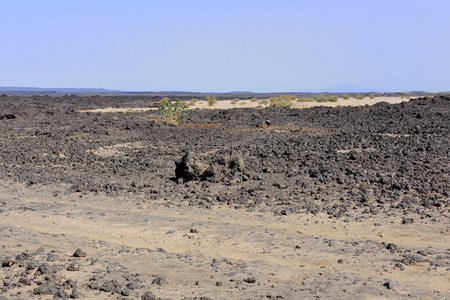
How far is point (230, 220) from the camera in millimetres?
8641

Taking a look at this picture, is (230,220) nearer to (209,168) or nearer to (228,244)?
(228,244)

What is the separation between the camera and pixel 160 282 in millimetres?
5805

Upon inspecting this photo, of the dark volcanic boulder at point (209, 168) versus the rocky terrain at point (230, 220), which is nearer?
the rocky terrain at point (230, 220)

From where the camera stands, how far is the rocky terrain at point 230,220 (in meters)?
5.85

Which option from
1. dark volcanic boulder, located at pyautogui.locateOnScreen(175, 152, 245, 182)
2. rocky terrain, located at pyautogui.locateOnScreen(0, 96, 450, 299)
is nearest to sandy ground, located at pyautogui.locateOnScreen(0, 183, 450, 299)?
rocky terrain, located at pyautogui.locateOnScreen(0, 96, 450, 299)

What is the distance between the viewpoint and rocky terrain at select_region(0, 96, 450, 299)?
5.85 metres

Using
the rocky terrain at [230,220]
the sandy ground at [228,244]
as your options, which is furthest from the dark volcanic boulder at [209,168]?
the sandy ground at [228,244]

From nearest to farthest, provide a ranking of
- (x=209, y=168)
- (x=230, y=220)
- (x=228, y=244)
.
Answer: (x=228, y=244)
(x=230, y=220)
(x=209, y=168)

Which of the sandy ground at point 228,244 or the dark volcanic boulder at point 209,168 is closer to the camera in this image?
the sandy ground at point 228,244

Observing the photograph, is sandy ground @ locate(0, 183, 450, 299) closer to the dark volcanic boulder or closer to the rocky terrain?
the rocky terrain

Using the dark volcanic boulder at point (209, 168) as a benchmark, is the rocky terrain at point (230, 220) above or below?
below

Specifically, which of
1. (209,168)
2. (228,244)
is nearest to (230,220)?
(228,244)

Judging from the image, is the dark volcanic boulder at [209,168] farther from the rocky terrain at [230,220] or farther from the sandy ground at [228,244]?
the sandy ground at [228,244]

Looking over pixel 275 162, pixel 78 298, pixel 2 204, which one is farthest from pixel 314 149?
pixel 78 298
